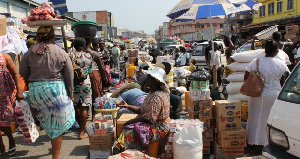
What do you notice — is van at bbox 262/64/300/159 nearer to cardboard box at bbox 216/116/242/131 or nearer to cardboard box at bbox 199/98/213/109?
cardboard box at bbox 216/116/242/131

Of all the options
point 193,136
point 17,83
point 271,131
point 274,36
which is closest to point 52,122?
point 17,83

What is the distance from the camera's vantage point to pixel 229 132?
4.41 metres

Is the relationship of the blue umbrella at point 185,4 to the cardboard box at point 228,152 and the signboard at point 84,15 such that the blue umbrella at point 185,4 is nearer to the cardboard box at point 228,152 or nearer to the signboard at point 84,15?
the cardboard box at point 228,152

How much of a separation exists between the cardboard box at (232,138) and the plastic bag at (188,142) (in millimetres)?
562

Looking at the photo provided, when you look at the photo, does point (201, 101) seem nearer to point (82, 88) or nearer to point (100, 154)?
point (100, 154)

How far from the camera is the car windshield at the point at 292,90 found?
3.04 meters

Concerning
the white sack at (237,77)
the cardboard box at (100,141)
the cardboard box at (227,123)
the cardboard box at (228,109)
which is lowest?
the cardboard box at (100,141)

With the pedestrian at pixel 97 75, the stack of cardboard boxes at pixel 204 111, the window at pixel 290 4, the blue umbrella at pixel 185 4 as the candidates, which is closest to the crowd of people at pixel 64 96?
the stack of cardboard boxes at pixel 204 111

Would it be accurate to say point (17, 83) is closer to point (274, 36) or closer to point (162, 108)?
point (162, 108)

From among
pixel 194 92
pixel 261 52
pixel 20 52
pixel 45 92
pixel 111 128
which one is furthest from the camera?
pixel 20 52

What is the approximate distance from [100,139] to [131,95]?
1.55 m

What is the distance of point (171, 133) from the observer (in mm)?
4133

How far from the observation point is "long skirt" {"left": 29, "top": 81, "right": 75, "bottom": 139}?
3.82m

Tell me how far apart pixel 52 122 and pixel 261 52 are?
411 cm
